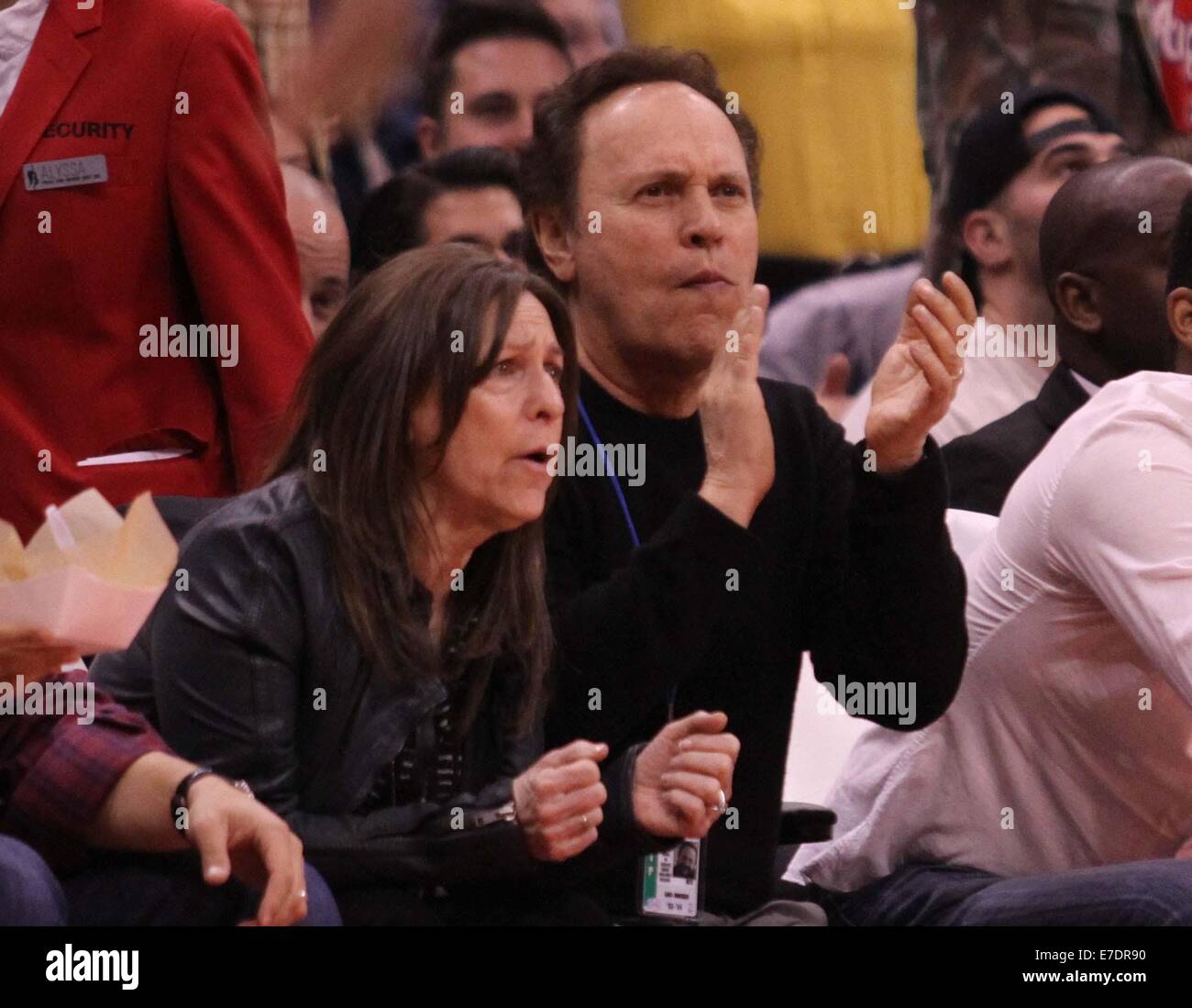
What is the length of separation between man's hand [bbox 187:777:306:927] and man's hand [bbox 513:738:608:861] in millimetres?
243

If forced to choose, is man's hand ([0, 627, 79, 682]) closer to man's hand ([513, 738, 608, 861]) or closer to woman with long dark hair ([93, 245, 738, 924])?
woman with long dark hair ([93, 245, 738, 924])

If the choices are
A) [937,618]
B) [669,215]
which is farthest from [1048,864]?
[669,215]

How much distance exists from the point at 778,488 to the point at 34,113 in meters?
0.91

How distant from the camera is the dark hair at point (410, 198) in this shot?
308cm

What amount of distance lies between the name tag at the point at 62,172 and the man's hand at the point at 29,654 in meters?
0.69

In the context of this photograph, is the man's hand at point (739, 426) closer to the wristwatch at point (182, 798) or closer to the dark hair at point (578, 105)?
the dark hair at point (578, 105)

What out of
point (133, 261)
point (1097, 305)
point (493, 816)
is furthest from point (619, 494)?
point (1097, 305)

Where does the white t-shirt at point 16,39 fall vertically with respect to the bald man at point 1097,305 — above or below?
above

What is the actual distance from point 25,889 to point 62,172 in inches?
34.5

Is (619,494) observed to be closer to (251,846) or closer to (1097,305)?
(251,846)

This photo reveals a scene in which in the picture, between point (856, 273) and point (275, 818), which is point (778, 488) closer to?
point (275, 818)

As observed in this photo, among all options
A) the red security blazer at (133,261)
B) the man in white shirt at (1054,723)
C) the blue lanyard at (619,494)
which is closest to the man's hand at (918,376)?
the man in white shirt at (1054,723)

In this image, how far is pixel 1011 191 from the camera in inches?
133

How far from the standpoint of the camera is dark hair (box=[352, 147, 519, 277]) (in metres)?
3.08
